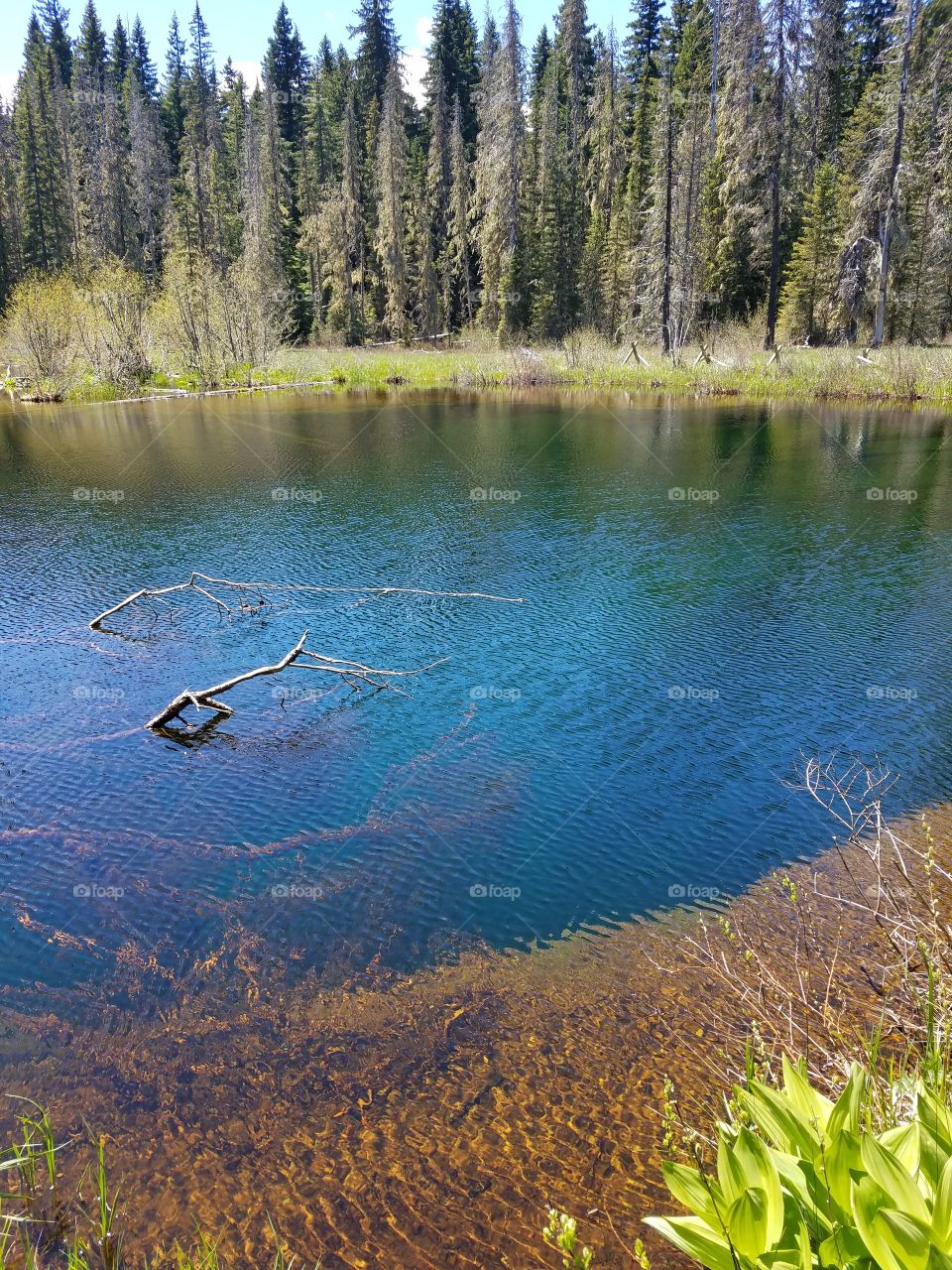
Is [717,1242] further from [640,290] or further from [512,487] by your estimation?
[640,290]

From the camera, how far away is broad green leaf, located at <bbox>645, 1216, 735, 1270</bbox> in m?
2.38

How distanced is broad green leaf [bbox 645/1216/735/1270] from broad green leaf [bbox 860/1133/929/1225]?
0.46 meters

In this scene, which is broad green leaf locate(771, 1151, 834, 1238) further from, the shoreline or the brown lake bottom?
the shoreline

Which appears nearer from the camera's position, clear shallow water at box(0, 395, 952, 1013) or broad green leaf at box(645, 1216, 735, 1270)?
broad green leaf at box(645, 1216, 735, 1270)

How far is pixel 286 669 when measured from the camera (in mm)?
11445

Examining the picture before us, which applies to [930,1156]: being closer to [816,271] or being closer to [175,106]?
[816,271]

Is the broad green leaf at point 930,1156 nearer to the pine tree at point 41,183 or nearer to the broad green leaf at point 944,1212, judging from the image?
the broad green leaf at point 944,1212

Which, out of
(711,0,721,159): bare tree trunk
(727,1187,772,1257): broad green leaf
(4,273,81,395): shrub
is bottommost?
(727,1187,772,1257): broad green leaf

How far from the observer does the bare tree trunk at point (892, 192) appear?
3591 centimetres

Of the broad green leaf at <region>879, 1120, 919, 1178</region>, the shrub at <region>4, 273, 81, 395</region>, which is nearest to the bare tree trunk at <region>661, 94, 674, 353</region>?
the shrub at <region>4, 273, 81, 395</region>

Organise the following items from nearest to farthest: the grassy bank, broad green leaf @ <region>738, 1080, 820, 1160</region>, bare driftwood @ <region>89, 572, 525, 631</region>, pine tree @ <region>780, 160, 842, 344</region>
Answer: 1. broad green leaf @ <region>738, 1080, 820, 1160</region>
2. bare driftwood @ <region>89, 572, 525, 631</region>
3. the grassy bank
4. pine tree @ <region>780, 160, 842, 344</region>

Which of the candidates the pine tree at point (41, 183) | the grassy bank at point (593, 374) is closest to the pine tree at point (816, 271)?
the grassy bank at point (593, 374)

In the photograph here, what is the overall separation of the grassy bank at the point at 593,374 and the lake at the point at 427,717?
14598 mm

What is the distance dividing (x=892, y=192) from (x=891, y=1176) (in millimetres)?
45285
